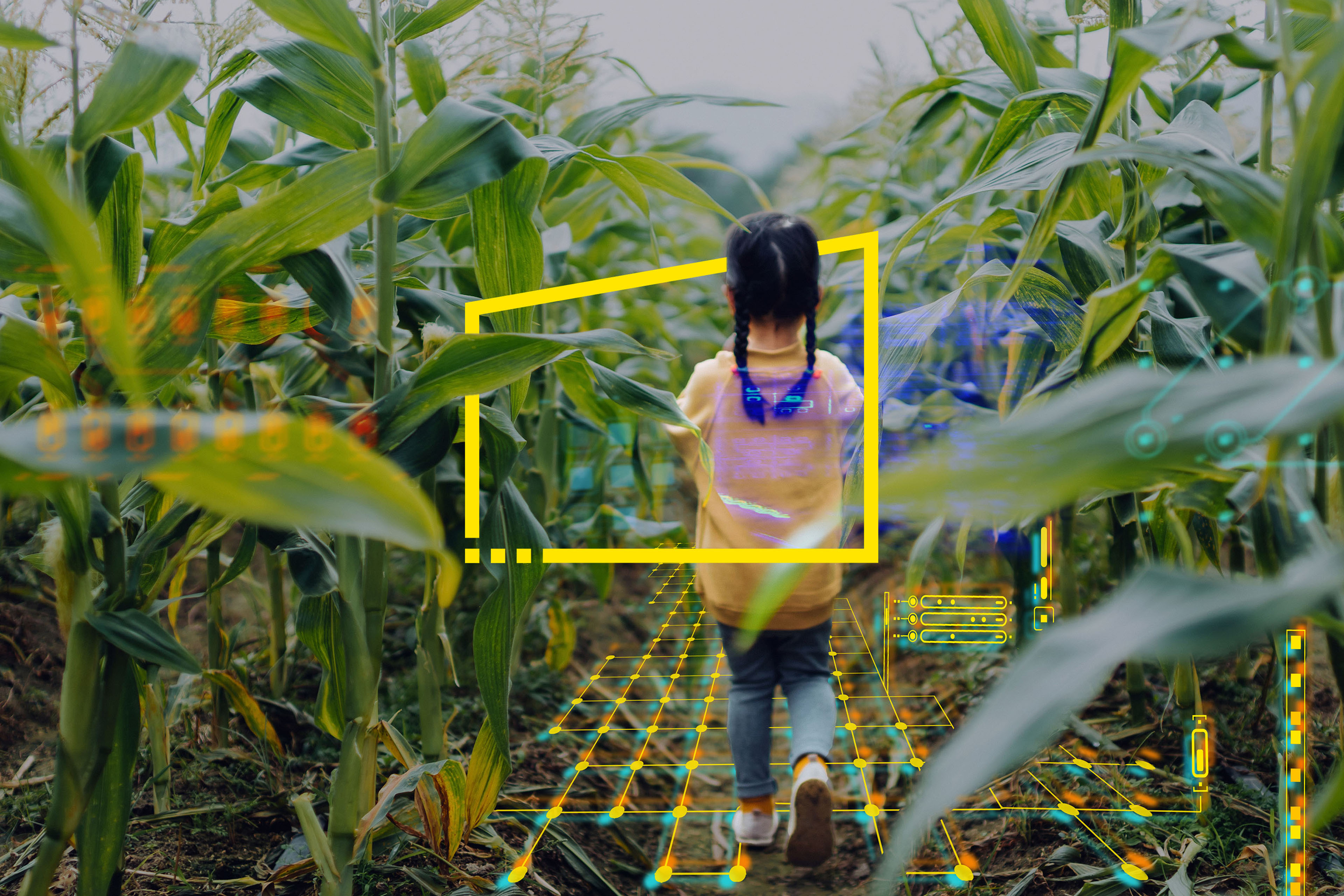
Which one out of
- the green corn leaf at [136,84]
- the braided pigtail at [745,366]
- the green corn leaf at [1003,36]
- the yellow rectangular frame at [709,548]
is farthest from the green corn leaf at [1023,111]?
the green corn leaf at [136,84]

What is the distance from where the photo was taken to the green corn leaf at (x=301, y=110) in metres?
0.55

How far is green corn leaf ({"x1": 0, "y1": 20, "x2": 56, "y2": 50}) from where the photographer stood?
0.43 meters

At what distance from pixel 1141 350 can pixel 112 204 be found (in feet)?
2.68

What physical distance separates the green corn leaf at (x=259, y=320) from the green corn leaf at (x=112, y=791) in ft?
0.81

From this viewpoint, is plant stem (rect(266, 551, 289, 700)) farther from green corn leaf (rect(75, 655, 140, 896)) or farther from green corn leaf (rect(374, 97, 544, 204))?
green corn leaf (rect(374, 97, 544, 204))

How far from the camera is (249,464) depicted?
27 cm

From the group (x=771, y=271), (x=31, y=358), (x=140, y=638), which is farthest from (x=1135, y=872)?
(x=31, y=358)

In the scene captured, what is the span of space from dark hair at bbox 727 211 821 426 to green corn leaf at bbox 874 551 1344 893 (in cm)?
49

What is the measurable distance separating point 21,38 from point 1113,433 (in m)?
0.63

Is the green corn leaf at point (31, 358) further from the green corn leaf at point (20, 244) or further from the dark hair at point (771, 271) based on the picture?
the dark hair at point (771, 271)

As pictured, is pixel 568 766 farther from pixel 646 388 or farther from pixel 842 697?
pixel 646 388

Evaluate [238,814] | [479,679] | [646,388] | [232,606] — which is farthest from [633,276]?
[232,606]

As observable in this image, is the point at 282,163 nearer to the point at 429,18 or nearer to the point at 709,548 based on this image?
the point at 429,18

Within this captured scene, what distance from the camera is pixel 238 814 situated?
0.71 metres
